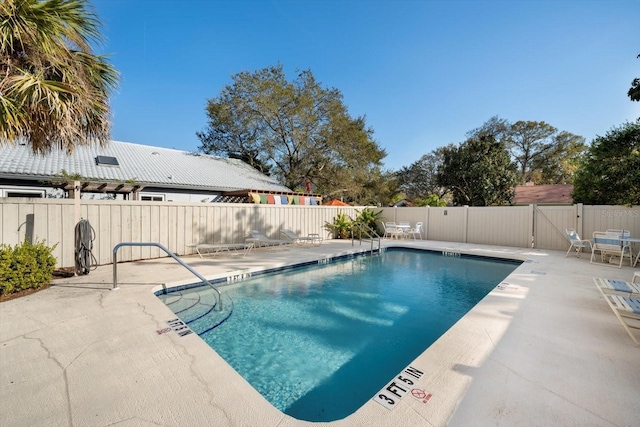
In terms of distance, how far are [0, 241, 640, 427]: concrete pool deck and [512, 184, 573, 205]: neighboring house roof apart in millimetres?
21975

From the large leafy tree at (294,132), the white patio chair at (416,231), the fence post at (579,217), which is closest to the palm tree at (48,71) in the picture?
the white patio chair at (416,231)

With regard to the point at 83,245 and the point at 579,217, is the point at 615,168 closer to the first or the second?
the point at 579,217

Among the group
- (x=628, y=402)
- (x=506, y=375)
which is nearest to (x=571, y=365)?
(x=628, y=402)

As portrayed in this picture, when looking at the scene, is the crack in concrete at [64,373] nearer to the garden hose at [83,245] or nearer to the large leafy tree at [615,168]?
the garden hose at [83,245]

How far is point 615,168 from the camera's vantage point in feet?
32.8

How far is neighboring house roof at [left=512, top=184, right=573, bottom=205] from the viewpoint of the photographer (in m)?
21.7

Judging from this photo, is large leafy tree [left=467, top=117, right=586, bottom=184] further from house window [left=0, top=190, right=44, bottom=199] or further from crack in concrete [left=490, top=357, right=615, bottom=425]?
house window [left=0, top=190, right=44, bottom=199]

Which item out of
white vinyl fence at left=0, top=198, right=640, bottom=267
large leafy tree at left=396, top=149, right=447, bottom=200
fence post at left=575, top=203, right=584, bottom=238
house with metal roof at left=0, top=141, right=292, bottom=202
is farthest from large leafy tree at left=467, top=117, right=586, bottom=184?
house with metal roof at left=0, top=141, right=292, bottom=202

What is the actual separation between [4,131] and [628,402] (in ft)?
24.1

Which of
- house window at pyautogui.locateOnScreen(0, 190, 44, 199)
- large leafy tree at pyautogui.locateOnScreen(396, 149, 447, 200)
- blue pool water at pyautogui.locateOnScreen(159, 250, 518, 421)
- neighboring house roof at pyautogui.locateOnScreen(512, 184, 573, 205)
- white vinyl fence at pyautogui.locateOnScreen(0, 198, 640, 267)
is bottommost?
blue pool water at pyautogui.locateOnScreen(159, 250, 518, 421)

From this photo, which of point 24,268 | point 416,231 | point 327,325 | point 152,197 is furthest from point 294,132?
point 327,325

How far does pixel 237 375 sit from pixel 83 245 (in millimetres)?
5041

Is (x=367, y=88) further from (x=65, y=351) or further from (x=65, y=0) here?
(x=65, y=351)

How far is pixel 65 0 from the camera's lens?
4.57 metres
